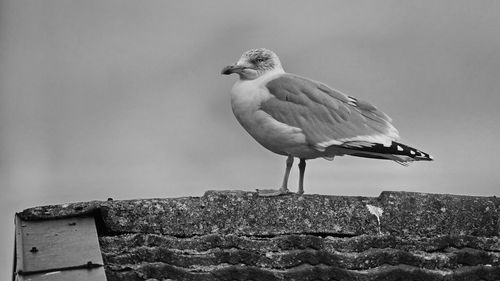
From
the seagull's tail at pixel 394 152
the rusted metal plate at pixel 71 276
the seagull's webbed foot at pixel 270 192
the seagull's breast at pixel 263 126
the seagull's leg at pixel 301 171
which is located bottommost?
the rusted metal plate at pixel 71 276

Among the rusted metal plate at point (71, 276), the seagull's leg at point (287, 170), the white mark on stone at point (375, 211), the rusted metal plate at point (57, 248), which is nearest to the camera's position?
the rusted metal plate at point (71, 276)

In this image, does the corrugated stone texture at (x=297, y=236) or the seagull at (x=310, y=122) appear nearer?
the corrugated stone texture at (x=297, y=236)

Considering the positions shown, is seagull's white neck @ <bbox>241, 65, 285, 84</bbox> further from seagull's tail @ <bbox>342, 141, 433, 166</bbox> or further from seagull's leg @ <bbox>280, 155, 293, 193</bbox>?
seagull's tail @ <bbox>342, 141, 433, 166</bbox>

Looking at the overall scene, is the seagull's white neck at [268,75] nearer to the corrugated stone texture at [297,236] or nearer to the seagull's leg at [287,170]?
the seagull's leg at [287,170]

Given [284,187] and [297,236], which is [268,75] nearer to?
[284,187]

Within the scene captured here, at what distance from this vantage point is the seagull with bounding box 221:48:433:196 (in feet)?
24.6

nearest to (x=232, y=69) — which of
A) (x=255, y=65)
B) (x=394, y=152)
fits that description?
(x=255, y=65)

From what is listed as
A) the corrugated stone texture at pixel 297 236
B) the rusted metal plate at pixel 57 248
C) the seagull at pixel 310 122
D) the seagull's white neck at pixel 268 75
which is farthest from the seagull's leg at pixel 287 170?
the rusted metal plate at pixel 57 248

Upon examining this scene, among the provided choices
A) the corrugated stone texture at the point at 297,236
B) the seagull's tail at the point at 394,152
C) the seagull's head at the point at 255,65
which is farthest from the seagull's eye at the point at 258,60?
the corrugated stone texture at the point at 297,236

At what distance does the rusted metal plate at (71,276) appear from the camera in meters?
4.74

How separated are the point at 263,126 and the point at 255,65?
2.31 feet

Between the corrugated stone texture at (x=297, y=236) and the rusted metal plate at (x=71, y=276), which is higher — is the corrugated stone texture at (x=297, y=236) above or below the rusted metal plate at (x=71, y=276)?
above

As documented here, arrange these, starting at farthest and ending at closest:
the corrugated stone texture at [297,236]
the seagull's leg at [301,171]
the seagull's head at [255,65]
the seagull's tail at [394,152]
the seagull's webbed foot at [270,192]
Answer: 1. the seagull's head at [255,65]
2. the seagull's leg at [301,171]
3. the seagull's tail at [394,152]
4. the seagull's webbed foot at [270,192]
5. the corrugated stone texture at [297,236]

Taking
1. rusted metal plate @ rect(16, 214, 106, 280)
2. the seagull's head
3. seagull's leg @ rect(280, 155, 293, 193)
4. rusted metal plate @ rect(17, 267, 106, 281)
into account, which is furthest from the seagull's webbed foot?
rusted metal plate @ rect(17, 267, 106, 281)
